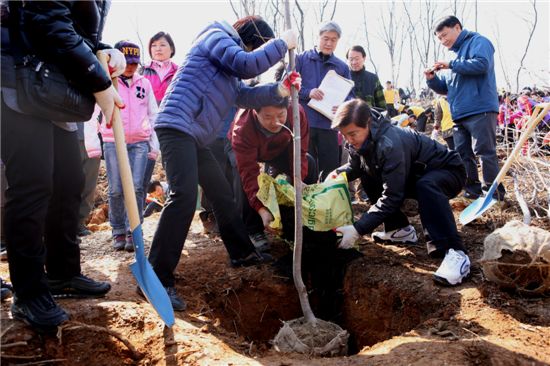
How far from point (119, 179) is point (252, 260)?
1.23 m

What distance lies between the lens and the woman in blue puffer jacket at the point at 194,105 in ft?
8.66

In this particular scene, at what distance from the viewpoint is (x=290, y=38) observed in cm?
245

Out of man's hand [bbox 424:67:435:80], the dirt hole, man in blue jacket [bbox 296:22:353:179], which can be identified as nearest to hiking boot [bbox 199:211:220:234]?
man in blue jacket [bbox 296:22:353:179]

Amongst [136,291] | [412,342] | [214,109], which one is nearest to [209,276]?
[136,291]

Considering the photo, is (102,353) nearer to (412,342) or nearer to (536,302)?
(412,342)

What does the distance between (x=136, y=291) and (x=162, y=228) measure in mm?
437

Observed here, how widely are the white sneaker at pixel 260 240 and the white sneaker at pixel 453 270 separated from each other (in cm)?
135

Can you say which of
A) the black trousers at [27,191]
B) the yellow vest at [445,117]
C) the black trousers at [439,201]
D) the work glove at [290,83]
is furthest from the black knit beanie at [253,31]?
the yellow vest at [445,117]

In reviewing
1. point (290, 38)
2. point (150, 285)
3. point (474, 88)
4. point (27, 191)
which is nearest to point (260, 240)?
point (150, 285)

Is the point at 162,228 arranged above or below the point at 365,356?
above

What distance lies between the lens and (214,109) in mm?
2812

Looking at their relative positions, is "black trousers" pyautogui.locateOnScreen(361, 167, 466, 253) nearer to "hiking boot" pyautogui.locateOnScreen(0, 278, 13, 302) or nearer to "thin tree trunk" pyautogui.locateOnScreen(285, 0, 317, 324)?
"thin tree trunk" pyautogui.locateOnScreen(285, 0, 317, 324)

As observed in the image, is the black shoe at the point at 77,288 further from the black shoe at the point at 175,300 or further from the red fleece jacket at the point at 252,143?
the red fleece jacket at the point at 252,143

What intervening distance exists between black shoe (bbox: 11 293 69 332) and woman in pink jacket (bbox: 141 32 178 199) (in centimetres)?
288
